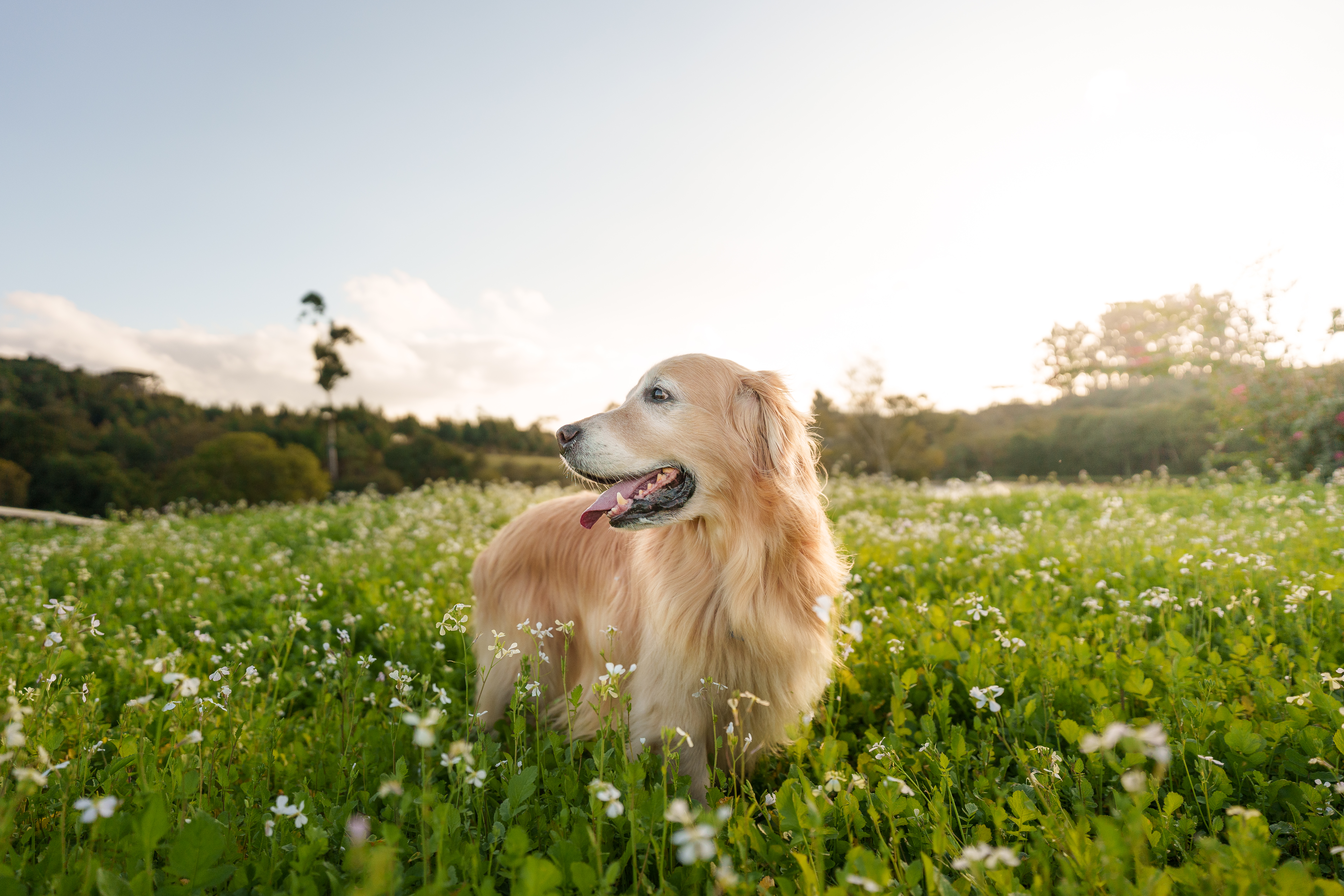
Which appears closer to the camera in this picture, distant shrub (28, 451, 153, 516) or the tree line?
the tree line

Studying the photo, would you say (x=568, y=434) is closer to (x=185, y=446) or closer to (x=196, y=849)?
(x=196, y=849)

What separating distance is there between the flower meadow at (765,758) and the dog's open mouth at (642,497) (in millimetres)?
633

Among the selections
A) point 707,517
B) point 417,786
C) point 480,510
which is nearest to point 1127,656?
point 707,517

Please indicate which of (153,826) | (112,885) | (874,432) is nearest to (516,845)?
(153,826)

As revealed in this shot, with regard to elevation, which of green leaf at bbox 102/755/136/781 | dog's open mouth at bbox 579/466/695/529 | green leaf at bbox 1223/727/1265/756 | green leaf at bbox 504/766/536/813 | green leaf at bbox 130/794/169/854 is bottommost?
green leaf at bbox 1223/727/1265/756

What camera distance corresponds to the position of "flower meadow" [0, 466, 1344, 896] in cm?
146

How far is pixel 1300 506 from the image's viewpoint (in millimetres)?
7547

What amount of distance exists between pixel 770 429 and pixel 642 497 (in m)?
0.67

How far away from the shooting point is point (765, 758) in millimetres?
2848

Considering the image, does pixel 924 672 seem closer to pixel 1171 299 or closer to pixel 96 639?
pixel 96 639

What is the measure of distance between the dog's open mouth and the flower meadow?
0.63 metres

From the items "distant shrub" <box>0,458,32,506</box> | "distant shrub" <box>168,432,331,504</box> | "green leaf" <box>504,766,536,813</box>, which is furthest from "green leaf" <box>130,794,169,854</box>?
"distant shrub" <box>0,458,32,506</box>

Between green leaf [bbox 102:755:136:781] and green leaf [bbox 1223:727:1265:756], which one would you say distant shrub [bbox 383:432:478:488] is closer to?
green leaf [bbox 102:755:136:781]

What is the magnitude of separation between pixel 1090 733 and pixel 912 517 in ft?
22.5
